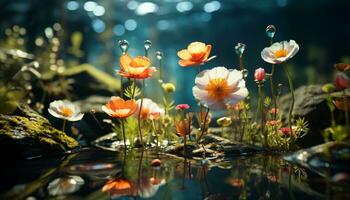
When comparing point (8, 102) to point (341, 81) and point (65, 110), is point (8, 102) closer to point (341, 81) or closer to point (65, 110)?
point (65, 110)

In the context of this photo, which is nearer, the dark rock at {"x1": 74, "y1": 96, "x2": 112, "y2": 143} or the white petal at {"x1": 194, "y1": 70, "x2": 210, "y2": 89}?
the white petal at {"x1": 194, "y1": 70, "x2": 210, "y2": 89}

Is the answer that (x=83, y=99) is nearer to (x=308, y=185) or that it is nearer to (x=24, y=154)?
(x=24, y=154)

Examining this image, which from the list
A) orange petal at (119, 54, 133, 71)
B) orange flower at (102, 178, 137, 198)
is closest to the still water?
orange flower at (102, 178, 137, 198)

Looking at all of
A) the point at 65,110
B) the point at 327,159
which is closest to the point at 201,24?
the point at 65,110

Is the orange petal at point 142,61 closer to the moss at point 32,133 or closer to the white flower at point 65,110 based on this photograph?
the white flower at point 65,110

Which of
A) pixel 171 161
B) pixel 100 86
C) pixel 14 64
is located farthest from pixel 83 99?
pixel 171 161

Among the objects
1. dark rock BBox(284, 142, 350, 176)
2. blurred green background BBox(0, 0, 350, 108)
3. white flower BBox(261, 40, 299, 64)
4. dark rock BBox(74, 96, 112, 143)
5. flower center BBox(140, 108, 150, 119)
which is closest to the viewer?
dark rock BBox(284, 142, 350, 176)

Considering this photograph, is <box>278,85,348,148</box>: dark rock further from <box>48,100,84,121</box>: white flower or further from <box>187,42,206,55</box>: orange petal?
<box>48,100,84,121</box>: white flower
